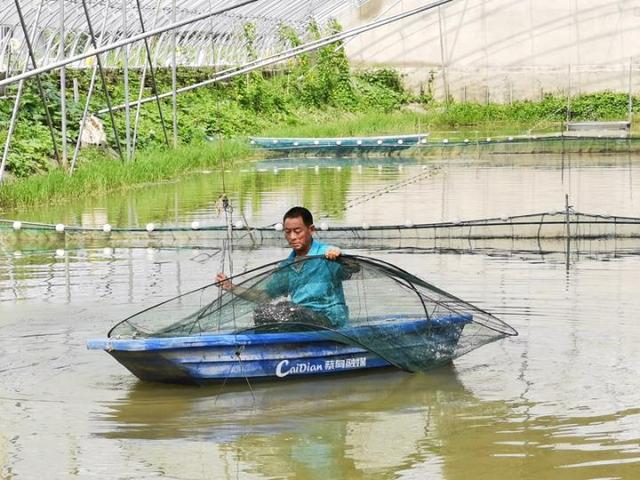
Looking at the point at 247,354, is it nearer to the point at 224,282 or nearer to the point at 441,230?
the point at 224,282

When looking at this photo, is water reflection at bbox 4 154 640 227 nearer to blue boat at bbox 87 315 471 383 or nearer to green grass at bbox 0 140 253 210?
green grass at bbox 0 140 253 210

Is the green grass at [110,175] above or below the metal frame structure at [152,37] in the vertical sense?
below

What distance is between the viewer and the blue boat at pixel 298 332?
7.31 metres

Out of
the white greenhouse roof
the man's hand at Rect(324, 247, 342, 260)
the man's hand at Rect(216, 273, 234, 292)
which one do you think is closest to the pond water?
the man's hand at Rect(216, 273, 234, 292)

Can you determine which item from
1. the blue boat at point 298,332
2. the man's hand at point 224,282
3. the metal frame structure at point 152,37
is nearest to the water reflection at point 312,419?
the blue boat at point 298,332

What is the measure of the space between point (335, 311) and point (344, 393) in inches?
18.3

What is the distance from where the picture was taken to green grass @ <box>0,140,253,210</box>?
55.9ft

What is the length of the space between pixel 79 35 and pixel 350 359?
72.3 feet

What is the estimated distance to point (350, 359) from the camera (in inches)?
303

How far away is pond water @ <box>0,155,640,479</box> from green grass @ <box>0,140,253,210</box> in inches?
136

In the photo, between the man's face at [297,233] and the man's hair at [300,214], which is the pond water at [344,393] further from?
the man's hair at [300,214]

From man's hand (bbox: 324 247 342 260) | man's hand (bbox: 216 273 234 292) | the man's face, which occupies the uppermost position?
the man's face

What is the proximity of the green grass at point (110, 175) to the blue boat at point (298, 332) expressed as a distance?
6958mm

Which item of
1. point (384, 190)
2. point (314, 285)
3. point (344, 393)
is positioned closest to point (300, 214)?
point (314, 285)
